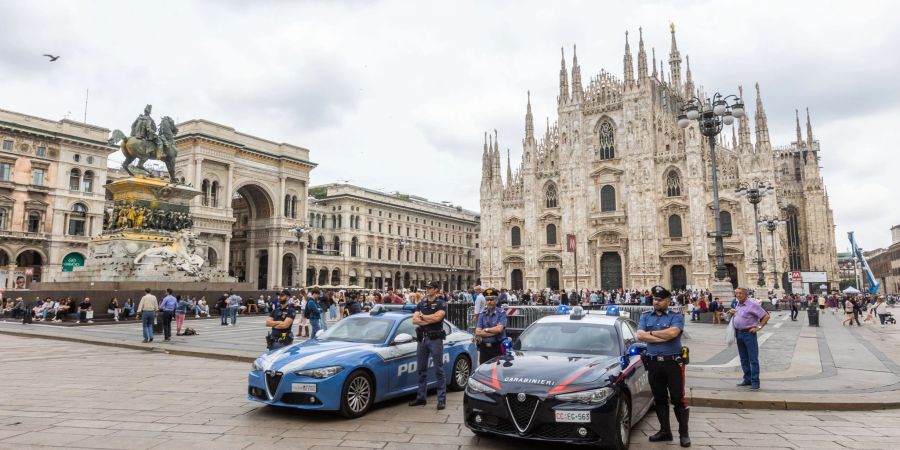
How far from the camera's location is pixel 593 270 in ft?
161

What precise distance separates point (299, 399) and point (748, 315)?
6.77 m

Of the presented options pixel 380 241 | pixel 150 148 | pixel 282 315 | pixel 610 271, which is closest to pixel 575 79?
pixel 610 271

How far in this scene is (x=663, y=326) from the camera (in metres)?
5.73

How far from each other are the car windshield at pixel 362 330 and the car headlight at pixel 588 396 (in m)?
3.15

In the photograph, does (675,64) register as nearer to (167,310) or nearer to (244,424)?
(167,310)

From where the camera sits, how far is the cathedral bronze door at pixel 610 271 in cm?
4866

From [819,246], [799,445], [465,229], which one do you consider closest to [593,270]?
[819,246]

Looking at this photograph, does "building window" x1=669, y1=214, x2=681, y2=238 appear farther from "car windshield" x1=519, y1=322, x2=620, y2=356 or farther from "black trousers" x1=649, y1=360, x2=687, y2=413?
"black trousers" x1=649, y1=360, x2=687, y2=413

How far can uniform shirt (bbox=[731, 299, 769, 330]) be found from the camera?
811 centimetres

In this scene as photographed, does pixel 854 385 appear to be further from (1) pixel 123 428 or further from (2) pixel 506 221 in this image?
(2) pixel 506 221

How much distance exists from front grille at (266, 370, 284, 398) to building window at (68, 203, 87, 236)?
1974 inches

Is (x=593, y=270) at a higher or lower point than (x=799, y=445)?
higher

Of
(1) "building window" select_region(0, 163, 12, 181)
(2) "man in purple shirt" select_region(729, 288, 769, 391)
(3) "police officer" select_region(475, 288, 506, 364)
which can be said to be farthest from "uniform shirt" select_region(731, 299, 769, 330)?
(1) "building window" select_region(0, 163, 12, 181)

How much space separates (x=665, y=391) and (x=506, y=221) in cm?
4809
